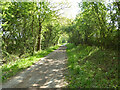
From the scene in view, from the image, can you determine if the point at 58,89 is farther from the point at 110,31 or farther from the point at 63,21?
the point at 63,21

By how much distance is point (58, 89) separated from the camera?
4.92m

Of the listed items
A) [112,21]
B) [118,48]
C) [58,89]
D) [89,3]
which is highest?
[89,3]

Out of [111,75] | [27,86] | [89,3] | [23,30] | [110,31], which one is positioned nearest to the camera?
[27,86]

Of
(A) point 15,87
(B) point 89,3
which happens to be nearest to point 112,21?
(B) point 89,3

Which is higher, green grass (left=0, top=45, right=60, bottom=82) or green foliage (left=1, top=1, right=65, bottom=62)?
green foliage (left=1, top=1, right=65, bottom=62)

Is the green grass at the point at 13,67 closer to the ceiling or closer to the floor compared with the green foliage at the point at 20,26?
closer to the floor

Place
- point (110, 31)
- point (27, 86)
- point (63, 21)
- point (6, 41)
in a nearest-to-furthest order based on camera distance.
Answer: point (27, 86), point (110, 31), point (6, 41), point (63, 21)

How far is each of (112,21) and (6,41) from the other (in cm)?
1241

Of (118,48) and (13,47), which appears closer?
(118,48)

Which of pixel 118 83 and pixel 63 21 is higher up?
pixel 63 21

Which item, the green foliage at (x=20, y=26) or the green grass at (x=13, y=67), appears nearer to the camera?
the green grass at (x=13, y=67)

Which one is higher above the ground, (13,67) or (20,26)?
(20,26)

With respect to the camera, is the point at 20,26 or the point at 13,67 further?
the point at 20,26

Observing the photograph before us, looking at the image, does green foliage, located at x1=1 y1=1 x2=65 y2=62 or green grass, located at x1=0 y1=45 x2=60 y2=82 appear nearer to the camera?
green grass, located at x1=0 y1=45 x2=60 y2=82
